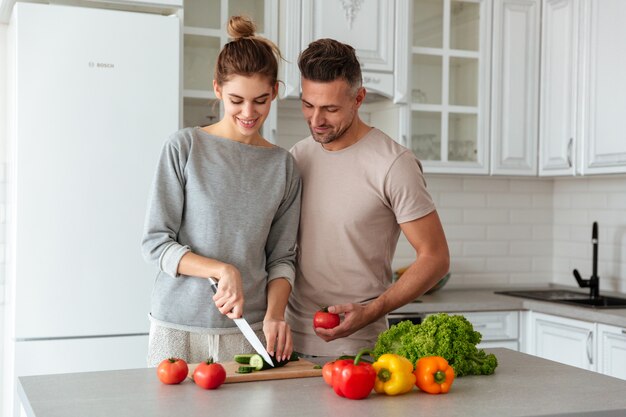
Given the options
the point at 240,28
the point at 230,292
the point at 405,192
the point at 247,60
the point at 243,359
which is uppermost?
the point at 240,28

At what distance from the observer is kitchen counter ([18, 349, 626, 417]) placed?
1795 mm

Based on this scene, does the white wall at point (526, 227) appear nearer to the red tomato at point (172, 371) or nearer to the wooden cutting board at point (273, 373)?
the wooden cutting board at point (273, 373)

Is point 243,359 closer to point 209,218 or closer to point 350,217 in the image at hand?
point 209,218

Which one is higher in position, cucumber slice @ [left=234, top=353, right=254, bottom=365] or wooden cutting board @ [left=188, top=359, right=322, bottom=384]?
cucumber slice @ [left=234, top=353, right=254, bottom=365]

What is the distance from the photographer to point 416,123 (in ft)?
14.1

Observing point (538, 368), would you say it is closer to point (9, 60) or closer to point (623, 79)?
point (623, 79)

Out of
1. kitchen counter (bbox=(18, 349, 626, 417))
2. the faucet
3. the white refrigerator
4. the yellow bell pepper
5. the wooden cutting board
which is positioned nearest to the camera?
kitchen counter (bbox=(18, 349, 626, 417))

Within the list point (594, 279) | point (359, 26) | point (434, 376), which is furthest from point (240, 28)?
point (594, 279)

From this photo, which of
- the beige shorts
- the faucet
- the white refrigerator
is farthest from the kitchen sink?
the beige shorts

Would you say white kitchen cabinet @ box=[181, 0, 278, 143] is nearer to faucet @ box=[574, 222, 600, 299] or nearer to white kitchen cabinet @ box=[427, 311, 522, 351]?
white kitchen cabinet @ box=[427, 311, 522, 351]

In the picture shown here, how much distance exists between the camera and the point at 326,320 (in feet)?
7.38

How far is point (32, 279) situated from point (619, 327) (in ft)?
7.84

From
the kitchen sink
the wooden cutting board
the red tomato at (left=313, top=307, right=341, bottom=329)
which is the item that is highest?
the red tomato at (left=313, top=307, right=341, bottom=329)

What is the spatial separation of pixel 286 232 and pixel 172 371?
1.98ft
